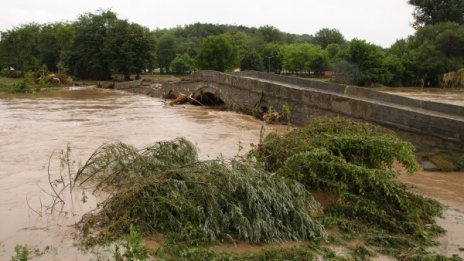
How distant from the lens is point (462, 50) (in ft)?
147

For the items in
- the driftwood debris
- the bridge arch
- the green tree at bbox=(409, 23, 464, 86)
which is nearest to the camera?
the bridge arch

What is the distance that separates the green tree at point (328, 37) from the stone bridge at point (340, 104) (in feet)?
252

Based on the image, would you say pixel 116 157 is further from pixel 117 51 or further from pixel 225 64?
pixel 225 64

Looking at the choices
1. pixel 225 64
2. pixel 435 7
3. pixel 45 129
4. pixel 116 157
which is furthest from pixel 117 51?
pixel 116 157

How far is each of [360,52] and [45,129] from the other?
36.2 metres

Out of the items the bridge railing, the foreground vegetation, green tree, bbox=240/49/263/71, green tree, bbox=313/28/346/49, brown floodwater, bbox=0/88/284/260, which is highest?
green tree, bbox=313/28/346/49

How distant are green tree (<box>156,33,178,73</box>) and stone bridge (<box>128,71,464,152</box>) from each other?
163 ft

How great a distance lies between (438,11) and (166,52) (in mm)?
42042

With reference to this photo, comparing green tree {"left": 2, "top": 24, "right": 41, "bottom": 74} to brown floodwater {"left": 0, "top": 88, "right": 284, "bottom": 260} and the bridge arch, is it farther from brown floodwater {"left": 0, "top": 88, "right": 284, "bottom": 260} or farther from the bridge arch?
the bridge arch

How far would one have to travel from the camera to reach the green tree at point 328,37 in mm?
98562

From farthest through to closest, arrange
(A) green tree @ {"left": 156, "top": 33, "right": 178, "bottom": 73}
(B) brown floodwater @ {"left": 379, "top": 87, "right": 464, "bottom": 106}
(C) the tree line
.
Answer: (A) green tree @ {"left": 156, "top": 33, "right": 178, "bottom": 73} → (C) the tree line → (B) brown floodwater @ {"left": 379, "top": 87, "right": 464, "bottom": 106}

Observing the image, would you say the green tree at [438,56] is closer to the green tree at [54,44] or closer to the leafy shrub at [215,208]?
the green tree at [54,44]

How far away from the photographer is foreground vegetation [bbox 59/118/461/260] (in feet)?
17.6

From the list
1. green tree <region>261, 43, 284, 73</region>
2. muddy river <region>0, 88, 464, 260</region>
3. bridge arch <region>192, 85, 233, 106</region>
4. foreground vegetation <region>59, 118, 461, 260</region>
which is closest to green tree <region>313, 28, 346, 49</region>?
green tree <region>261, 43, 284, 73</region>
